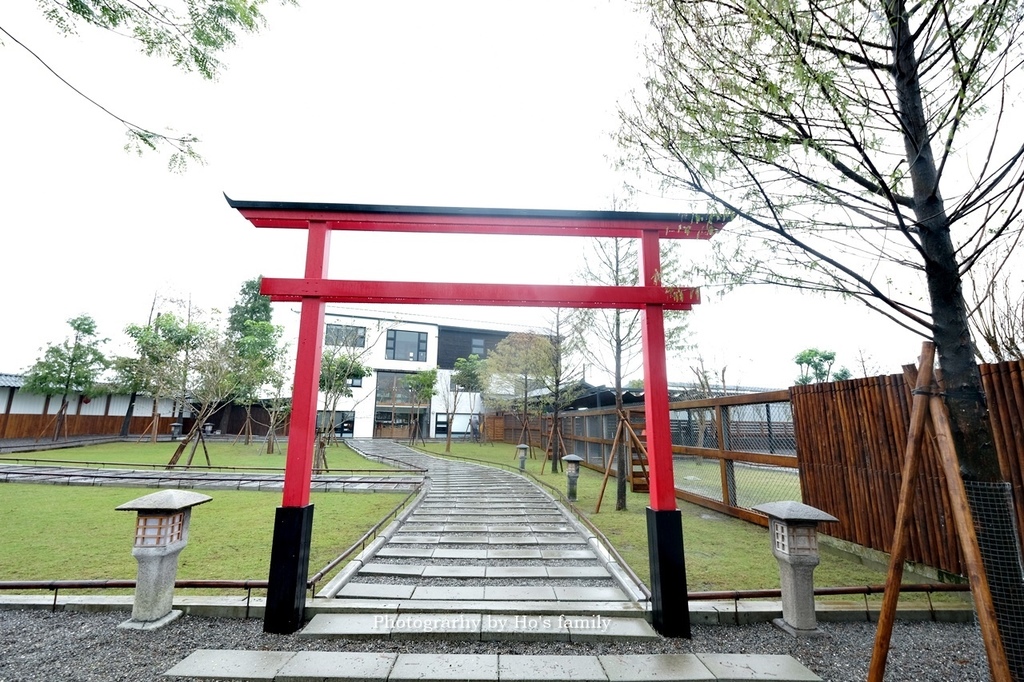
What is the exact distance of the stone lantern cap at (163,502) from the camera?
3.63 m

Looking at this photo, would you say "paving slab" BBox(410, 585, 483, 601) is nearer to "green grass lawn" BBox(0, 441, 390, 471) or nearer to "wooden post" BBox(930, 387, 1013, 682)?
"wooden post" BBox(930, 387, 1013, 682)

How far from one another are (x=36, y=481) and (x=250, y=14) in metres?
12.7

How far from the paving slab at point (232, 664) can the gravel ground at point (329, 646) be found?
0.30 ft

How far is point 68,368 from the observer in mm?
22000

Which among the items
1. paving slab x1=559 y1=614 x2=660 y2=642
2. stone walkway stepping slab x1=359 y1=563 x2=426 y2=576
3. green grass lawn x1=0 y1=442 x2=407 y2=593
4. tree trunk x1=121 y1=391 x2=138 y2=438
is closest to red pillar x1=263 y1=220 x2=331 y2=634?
stone walkway stepping slab x1=359 y1=563 x2=426 y2=576

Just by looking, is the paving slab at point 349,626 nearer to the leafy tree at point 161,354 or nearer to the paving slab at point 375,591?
the paving slab at point 375,591

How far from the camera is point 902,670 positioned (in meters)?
2.97

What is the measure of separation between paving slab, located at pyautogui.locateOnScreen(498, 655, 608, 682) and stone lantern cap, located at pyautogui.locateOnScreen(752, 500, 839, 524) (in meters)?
1.97

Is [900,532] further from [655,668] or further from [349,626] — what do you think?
[349,626]

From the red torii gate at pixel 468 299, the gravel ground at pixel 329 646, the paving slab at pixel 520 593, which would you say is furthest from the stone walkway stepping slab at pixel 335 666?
the paving slab at pixel 520 593

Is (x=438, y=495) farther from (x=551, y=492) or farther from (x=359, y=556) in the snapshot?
(x=359, y=556)

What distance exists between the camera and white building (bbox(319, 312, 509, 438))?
27359mm

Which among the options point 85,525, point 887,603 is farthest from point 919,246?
point 85,525

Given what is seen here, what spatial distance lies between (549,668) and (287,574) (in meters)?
2.26
